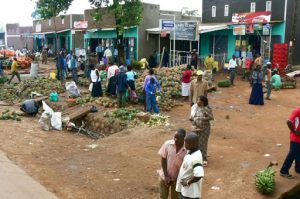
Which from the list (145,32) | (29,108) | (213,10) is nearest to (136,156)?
A: (29,108)

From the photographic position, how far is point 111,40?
32094 mm

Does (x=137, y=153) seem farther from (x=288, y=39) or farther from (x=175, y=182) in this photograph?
(x=288, y=39)

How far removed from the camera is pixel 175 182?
5.75 m

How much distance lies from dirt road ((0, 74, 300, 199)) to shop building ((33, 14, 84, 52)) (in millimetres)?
23399

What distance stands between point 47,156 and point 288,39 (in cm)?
1835

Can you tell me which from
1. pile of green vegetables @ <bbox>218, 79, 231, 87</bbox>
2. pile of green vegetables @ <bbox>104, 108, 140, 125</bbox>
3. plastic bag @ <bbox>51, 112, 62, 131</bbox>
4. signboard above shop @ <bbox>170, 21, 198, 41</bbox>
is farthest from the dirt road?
signboard above shop @ <bbox>170, 21, 198, 41</bbox>

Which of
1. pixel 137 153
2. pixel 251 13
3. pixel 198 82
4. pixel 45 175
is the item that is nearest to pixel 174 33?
pixel 251 13

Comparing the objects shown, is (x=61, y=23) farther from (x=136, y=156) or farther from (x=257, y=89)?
(x=136, y=156)

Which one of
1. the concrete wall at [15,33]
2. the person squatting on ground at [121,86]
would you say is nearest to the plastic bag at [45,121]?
the person squatting on ground at [121,86]

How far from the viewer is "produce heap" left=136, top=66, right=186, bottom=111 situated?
51.0 feet

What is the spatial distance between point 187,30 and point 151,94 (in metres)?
9.16

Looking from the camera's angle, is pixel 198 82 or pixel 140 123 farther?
pixel 140 123

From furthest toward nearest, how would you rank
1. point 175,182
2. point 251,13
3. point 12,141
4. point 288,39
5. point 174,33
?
point 251,13 → point 288,39 → point 174,33 → point 12,141 → point 175,182

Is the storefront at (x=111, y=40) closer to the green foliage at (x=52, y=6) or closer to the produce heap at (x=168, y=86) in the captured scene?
the green foliage at (x=52, y=6)
